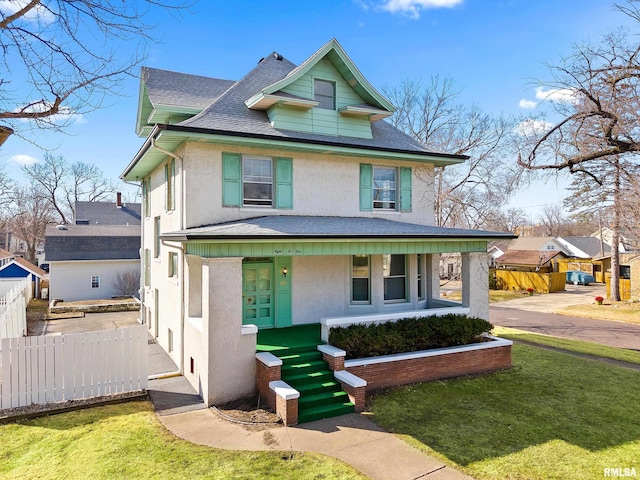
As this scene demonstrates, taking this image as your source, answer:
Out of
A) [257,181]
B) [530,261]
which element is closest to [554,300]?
[530,261]

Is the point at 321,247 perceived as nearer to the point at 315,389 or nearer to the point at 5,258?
the point at 315,389

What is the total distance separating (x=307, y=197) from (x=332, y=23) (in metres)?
7.03

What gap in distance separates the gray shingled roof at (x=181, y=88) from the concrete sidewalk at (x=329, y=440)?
978 centimetres

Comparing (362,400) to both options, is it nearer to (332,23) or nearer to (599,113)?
(599,113)

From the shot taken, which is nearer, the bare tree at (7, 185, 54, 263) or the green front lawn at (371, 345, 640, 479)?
the green front lawn at (371, 345, 640, 479)

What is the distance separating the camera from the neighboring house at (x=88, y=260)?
28.0 metres

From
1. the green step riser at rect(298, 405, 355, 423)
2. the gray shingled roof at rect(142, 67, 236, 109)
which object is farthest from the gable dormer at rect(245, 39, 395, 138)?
the green step riser at rect(298, 405, 355, 423)

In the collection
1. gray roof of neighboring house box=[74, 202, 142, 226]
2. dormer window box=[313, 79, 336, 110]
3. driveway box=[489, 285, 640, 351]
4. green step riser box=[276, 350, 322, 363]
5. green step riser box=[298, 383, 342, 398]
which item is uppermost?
dormer window box=[313, 79, 336, 110]

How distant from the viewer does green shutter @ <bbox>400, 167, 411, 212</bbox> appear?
14.6 meters

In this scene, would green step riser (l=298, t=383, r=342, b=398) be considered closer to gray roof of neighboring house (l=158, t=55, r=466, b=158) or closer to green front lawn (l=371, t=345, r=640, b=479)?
green front lawn (l=371, t=345, r=640, b=479)

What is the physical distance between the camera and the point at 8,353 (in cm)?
855

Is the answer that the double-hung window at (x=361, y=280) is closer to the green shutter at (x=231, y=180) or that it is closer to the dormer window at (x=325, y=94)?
the green shutter at (x=231, y=180)

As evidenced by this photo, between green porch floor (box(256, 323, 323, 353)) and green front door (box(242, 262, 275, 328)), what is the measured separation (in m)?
A: 0.44

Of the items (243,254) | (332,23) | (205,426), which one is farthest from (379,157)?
(205,426)
